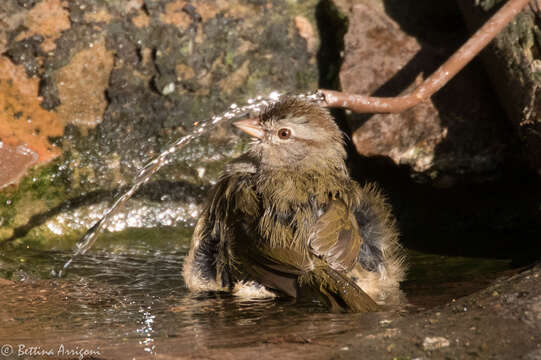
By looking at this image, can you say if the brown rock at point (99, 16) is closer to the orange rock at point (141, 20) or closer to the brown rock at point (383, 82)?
the orange rock at point (141, 20)

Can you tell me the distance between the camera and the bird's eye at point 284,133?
4.50 metres

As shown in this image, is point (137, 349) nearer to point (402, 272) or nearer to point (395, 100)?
point (402, 272)

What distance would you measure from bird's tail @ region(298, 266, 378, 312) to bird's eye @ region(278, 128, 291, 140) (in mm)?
1084

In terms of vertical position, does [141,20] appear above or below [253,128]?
above

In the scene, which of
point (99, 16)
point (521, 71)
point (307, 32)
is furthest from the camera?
point (307, 32)

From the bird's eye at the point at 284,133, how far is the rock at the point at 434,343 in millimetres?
2083

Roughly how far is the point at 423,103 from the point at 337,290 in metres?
2.40

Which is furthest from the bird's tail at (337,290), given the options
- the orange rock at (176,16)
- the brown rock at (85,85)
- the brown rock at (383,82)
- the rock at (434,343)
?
the orange rock at (176,16)

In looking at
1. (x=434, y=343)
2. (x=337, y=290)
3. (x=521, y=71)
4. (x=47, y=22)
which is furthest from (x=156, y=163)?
(x=434, y=343)

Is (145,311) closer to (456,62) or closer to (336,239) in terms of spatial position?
(336,239)

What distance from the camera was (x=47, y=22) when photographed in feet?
19.2

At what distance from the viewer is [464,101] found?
5.44 metres

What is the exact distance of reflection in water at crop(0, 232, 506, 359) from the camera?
3.02 meters

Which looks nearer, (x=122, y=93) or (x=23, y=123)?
(x=23, y=123)
